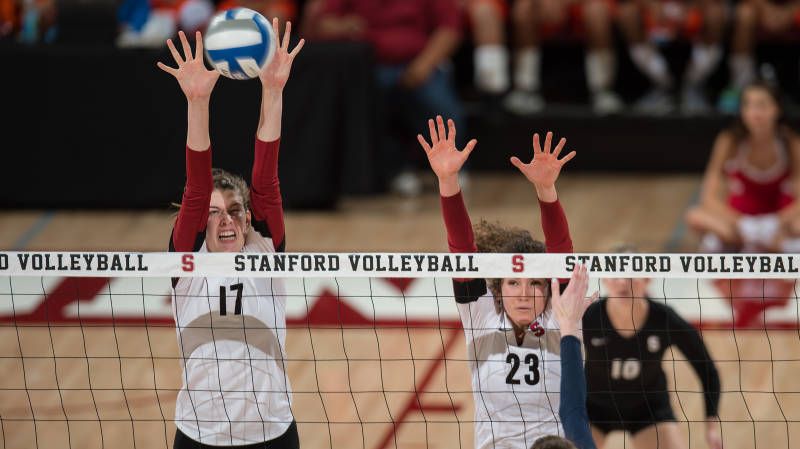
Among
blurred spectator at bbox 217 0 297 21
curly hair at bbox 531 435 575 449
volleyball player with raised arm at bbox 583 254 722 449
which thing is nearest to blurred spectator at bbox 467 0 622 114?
blurred spectator at bbox 217 0 297 21

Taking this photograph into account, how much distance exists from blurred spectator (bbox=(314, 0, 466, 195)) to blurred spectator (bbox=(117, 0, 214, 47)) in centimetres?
137

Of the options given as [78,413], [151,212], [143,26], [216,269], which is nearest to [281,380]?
[216,269]

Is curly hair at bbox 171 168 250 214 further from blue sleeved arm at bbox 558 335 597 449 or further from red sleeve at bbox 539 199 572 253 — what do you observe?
blue sleeved arm at bbox 558 335 597 449

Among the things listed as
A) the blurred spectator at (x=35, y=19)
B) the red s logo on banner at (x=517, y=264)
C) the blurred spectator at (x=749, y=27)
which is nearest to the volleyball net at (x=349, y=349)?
the red s logo on banner at (x=517, y=264)

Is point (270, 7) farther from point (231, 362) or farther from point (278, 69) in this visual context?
point (231, 362)

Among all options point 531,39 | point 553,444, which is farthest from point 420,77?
point 553,444

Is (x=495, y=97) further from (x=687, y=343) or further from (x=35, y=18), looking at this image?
(x=687, y=343)

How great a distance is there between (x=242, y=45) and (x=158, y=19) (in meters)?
6.20

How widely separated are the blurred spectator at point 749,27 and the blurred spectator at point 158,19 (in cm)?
486

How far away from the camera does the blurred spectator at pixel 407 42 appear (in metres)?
9.12

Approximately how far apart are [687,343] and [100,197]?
5.68 metres

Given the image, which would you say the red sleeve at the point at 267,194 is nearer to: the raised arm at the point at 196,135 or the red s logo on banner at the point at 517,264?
the raised arm at the point at 196,135

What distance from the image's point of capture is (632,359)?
4.78 m

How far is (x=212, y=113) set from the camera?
843cm
